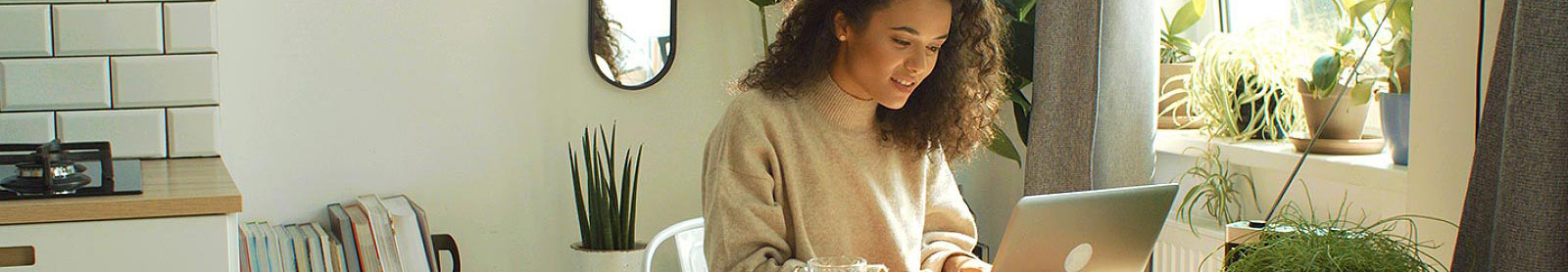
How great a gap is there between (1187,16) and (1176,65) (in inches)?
4.6

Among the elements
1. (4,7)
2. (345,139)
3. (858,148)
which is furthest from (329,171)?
(858,148)

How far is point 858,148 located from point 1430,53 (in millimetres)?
768

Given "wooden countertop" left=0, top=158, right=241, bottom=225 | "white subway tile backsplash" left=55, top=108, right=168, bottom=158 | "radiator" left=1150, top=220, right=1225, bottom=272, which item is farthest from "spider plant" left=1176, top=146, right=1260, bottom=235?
"white subway tile backsplash" left=55, top=108, right=168, bottom=158

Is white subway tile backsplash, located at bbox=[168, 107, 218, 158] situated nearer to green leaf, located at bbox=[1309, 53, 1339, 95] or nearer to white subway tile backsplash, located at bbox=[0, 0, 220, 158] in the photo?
white subway tile backsplash, located at bbox=[0, 0, 220, 158]

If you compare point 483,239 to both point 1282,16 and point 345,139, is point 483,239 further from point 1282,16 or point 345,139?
point 1282,16

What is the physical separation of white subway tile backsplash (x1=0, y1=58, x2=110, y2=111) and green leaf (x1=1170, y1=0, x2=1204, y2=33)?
2.11 metres

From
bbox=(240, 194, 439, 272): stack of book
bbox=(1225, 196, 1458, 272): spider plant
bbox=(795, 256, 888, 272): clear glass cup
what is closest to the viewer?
bbox=(795, 256, 888, 272): clear glass cup

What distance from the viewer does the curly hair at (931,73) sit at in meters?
1.76

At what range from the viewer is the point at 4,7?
2.08 meters

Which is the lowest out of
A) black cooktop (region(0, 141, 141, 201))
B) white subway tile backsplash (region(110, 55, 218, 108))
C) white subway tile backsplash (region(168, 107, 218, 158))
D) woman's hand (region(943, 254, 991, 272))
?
woman's hand (region(943, 254, 991, 272))

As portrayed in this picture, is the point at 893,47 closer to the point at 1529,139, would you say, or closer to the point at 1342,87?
the point at 1529,139

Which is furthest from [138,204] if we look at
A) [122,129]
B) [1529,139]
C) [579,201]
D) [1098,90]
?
[1098,90]

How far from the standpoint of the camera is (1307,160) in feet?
7.96

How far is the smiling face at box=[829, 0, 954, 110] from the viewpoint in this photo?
1693 millimetres
